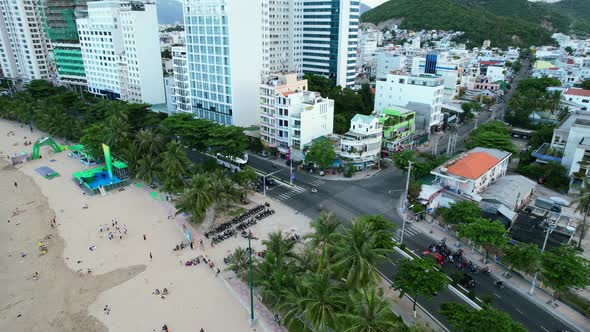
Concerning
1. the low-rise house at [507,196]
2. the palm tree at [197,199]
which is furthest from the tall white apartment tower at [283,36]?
the low-rise house at [507,196]

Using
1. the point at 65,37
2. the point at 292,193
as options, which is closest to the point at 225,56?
the point at 292,193

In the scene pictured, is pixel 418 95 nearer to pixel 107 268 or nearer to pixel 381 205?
pixel 381 205

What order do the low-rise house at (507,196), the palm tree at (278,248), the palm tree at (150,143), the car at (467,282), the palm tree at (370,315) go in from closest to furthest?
the palm tree at (370,315), the palm tree at (278,248), the car at (467,282), the low-rise house at (507,196), the palm tree at (150,143)

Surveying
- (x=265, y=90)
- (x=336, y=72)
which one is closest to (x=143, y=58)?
(x=265, y=90)

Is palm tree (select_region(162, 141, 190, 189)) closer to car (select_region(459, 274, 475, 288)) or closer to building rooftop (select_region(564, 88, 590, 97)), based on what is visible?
car (select_region(459, 274, 475, 288))

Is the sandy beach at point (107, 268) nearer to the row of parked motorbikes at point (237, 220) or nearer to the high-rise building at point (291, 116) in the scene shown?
the row of parked motorbikes at point (237, 220)

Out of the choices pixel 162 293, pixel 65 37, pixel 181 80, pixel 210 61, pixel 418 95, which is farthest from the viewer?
pixel 65 37

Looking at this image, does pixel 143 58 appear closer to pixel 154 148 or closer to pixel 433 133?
pixel 154 148
